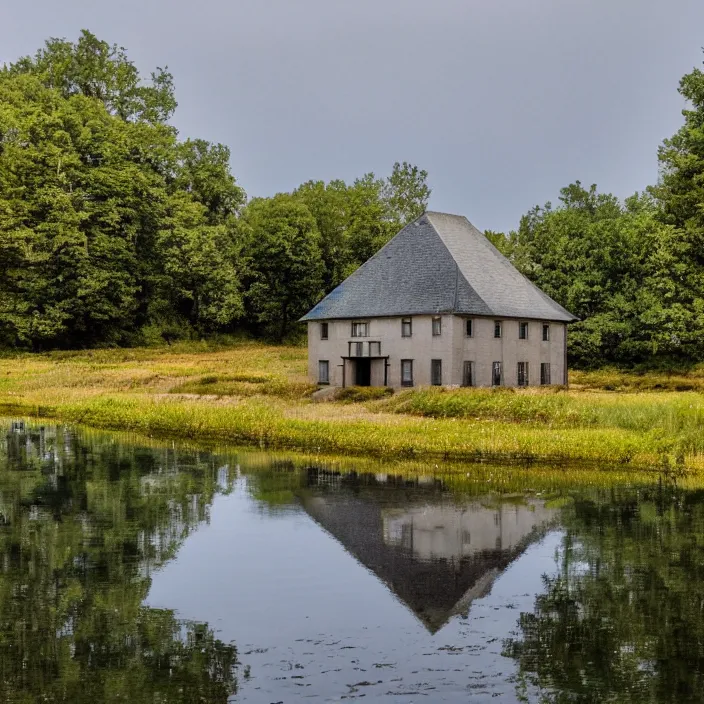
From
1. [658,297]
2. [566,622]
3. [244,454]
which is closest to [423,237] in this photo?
[658,297]

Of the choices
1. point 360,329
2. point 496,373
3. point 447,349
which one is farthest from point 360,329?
point 496,373

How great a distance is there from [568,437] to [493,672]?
21227 millimetres

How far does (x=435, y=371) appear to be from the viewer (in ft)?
187

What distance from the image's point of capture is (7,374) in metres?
67.8

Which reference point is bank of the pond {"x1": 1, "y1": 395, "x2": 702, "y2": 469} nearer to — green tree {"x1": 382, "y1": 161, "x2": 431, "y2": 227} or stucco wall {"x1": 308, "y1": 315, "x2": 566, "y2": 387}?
stucco wall {"x1": 308, "y1": 315, "x2": 566, "y2": 387}

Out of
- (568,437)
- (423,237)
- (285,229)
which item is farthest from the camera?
(285,229)

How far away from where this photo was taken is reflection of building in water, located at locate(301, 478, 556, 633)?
59.2ft

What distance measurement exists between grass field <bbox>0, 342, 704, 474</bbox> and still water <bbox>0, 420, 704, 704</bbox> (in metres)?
4.90

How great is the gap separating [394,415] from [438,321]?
15.3 meters

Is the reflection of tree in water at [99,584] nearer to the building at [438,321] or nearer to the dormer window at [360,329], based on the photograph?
the building at [438,321]

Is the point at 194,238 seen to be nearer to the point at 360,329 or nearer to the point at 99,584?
the point at 360,329

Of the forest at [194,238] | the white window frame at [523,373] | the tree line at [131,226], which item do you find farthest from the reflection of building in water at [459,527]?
the tree line at [131,226]

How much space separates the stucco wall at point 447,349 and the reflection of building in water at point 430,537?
94.4ft

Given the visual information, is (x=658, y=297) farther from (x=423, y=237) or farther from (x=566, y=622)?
(x=566, y=622)
